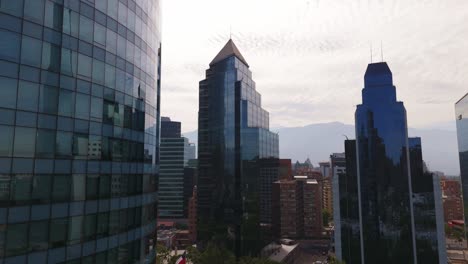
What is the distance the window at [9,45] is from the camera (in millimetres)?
26130

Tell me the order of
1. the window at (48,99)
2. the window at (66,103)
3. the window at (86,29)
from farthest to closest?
1. the window at (86,29)
2. the window at (66,103)
3. the window at (48,99)

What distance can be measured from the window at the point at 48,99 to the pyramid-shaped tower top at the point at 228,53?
92.0 meters

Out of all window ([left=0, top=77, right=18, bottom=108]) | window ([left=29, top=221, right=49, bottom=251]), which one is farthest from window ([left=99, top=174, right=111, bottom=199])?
window ([left=0, top=77, right=18, bottom=108])

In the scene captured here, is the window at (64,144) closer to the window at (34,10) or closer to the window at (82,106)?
the window at (82,106)

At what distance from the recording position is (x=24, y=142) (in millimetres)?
27438

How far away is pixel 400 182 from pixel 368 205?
10540 mm

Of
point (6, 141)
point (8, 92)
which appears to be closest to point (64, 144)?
point (6, 141)

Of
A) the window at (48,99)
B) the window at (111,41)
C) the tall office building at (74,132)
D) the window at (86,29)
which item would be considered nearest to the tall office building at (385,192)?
the tall office building at (74,132)

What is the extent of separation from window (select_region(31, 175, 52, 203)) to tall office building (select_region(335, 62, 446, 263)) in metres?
84.9

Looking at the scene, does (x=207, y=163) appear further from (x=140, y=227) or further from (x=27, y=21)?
(x=27, y=21)

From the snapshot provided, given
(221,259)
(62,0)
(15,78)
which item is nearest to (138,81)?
(62,0)

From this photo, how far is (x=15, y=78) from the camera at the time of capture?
87.7 feet

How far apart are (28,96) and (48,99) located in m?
1.75

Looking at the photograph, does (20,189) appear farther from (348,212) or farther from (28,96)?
(348,212)
